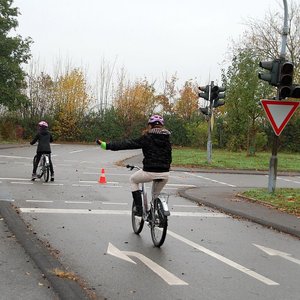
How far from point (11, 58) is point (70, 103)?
11825 millimetres

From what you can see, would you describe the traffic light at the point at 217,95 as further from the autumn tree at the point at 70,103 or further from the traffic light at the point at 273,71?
the autumn tree at the point at 70,103

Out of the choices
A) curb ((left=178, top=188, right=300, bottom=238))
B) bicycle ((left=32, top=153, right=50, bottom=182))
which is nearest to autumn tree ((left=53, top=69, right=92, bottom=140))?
bicycle ((left=32, top=153, right=50, bottom=182))

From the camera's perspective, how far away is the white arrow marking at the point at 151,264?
212 inches

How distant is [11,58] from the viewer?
40.7 m

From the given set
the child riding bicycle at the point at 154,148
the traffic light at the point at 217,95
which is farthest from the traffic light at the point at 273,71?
the traffic light at the point at 217,95

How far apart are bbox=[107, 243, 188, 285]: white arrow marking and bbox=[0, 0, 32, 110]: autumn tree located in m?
34.6

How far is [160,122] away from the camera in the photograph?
7.14 metres

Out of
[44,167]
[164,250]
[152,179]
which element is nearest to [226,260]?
[164,250]

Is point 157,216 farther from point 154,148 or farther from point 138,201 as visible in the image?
point 154,148

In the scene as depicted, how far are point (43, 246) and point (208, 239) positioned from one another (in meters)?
2.64

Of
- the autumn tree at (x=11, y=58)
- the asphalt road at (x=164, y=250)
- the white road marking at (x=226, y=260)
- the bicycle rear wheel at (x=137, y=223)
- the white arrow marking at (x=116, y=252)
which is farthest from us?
the autumn tree at (x=11, y=58)

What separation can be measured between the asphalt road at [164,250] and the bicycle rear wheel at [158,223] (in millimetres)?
139

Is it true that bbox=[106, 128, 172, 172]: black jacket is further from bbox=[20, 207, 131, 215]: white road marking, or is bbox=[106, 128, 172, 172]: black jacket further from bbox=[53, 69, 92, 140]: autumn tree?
bbox=[53, 69, 92, 140]: autumn tree

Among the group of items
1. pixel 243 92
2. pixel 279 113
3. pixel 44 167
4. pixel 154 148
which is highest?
pixel 243 92
